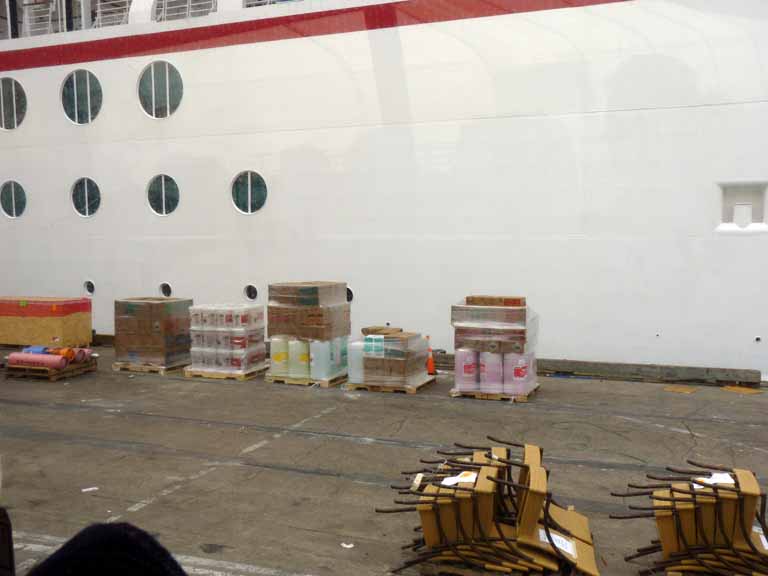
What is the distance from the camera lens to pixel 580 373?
412 inches

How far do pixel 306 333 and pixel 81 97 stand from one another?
783cm

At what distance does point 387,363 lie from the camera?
9.55 metres

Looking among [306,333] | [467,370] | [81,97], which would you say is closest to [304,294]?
[306,333]

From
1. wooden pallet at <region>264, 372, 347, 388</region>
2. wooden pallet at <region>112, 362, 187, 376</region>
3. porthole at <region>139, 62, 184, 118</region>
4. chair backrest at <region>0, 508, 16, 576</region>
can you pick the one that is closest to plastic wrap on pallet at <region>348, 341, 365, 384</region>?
wooden pallet at <region>264, 372, 347, 388</region>

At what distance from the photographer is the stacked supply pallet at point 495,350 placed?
8789mm

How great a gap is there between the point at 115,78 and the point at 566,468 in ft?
38.0

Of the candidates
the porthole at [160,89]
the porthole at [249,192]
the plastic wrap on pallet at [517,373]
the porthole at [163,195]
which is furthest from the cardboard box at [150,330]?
the plastic wrap on pallet at [517,373]

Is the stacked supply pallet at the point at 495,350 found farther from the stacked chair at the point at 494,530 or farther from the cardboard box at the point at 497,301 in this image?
the stacked chair at the point at 494,530

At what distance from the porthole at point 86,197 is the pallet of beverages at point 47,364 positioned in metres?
3.93

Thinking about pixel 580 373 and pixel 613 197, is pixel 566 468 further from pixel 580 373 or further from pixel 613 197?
pixel 613 197

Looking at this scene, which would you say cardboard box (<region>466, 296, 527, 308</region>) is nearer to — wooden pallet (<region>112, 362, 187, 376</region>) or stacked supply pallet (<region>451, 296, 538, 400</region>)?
stacked supply pallet (<region>451, 296, 538, 400</region>)

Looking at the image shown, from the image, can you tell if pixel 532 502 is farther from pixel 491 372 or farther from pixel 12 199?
pixel 12 199

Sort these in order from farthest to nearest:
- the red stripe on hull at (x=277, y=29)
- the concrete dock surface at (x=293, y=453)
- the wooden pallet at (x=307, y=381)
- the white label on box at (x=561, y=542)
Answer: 1. the red stripe on hull at (x=277, y=29)
2. the wooden pallet at (x=307, y=381)
3. the concrete dock surface at (x=293, y=453)
4. the white label on box at (x=561, y=542)

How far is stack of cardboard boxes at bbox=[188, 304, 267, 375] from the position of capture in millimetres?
10414
